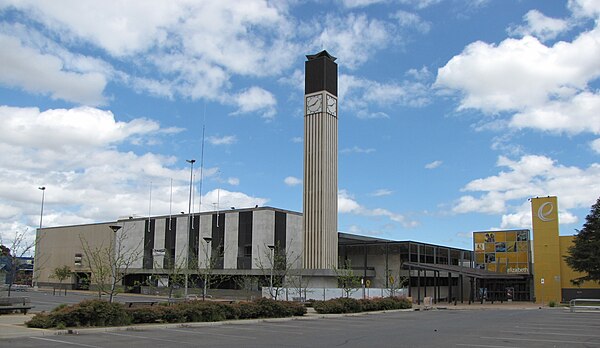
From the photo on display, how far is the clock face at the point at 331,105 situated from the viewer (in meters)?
54.8

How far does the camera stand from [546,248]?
67375 millimetres

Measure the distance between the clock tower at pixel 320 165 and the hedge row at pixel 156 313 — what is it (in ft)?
69.8

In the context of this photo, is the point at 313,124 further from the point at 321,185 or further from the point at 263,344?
the point at 263,344

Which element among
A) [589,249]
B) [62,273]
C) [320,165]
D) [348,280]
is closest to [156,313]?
[348,280]

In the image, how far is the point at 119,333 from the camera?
66.8 feet

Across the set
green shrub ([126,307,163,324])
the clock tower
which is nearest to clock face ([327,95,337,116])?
the clock tower

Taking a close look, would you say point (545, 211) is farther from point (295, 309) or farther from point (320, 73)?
point (295, 309)

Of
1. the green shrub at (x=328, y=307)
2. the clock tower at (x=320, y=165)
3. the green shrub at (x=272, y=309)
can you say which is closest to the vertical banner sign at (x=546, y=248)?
the clock tower at (x=320, y=165)

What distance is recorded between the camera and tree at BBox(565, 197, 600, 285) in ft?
182

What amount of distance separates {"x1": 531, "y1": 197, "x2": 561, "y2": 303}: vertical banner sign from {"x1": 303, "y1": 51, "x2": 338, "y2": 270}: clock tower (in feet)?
90.5

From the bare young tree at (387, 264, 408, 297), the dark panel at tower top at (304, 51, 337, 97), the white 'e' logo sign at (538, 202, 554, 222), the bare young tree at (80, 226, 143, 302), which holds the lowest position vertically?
the bare young tree at (387, 264, 408, 297)

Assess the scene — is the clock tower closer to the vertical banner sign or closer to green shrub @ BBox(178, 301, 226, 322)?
green shrub @ BBox(178, 301, 226, 322)

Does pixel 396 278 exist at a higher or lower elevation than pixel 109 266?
lower

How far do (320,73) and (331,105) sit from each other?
3.13m
